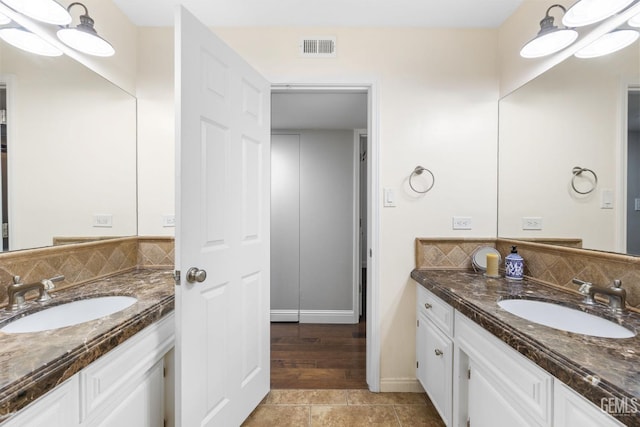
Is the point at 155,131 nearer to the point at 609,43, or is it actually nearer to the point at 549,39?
the point at 549,39

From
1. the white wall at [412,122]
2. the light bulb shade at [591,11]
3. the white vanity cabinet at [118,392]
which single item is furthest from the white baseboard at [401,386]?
the light bulb shade at [591,11]

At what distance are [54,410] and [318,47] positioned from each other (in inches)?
84.6

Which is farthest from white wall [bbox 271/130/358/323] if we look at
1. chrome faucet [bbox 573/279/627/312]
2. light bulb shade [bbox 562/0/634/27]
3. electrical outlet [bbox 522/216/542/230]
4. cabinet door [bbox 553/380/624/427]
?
cabinet door [bbox 553/380/624/427]

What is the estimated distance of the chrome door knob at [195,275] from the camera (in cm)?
120

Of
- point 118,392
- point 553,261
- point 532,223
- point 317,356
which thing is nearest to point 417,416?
point 317,356

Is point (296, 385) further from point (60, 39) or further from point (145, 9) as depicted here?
point (145, 9)

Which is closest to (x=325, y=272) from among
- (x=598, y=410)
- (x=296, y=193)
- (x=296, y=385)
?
(x=296, y=193)

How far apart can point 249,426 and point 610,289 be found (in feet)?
6.22

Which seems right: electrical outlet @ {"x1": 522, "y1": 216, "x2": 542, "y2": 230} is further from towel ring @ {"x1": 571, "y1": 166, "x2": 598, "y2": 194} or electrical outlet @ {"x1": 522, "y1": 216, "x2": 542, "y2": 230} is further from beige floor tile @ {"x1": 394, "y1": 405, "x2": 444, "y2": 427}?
beige floor tile @ {"x1": 394, "y1": 405, "x2": 444, "y2": 427}

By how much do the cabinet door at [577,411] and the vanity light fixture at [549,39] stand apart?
1.59 m

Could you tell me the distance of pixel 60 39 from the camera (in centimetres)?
141

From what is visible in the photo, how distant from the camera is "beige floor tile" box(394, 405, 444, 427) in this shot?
1685mm

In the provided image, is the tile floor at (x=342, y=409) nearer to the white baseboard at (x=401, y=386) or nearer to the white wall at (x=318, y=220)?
the white baseboard at (x=401, y=386)

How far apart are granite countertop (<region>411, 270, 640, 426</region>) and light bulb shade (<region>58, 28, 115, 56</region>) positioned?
2.21 metres
